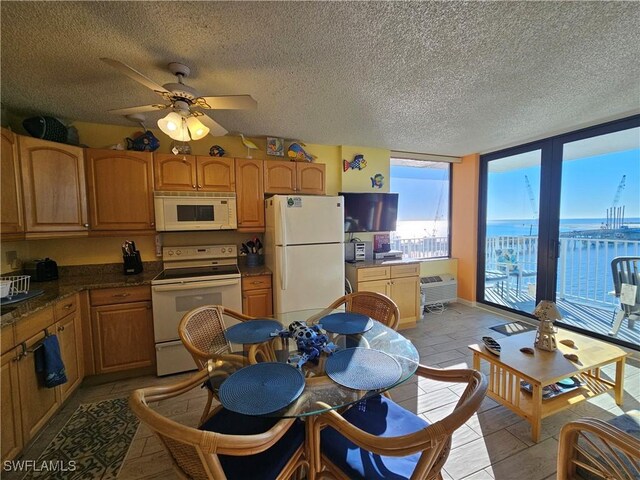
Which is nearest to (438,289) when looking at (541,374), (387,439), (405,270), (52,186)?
(405,270)

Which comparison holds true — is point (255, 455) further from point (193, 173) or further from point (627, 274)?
point (627, 274)

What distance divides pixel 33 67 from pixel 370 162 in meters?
3.41

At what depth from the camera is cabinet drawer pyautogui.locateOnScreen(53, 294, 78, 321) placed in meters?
1.95

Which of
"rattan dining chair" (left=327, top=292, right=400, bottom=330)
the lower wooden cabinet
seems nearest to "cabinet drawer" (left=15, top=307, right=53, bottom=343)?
the lower wooden cabinet

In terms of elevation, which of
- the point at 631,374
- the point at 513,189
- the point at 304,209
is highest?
the point at 513,189

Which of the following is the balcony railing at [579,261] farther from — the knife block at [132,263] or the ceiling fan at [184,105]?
the knife block at [132,263]

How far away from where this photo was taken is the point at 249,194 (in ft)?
10.0

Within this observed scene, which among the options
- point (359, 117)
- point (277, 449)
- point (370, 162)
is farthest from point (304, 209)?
point (277, 449)

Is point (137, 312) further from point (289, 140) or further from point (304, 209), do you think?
point (289, 140)

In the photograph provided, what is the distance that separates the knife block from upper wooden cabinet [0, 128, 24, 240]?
30.0 inches

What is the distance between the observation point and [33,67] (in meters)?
1.77

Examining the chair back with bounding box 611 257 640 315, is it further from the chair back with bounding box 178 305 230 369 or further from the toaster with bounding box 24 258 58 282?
the toaster with bounding box 24 258 58 282

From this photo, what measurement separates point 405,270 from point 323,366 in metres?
2.51

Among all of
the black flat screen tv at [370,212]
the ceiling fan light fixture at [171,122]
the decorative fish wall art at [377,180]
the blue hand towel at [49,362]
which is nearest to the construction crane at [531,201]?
the black flat screen tv at [370,212]
